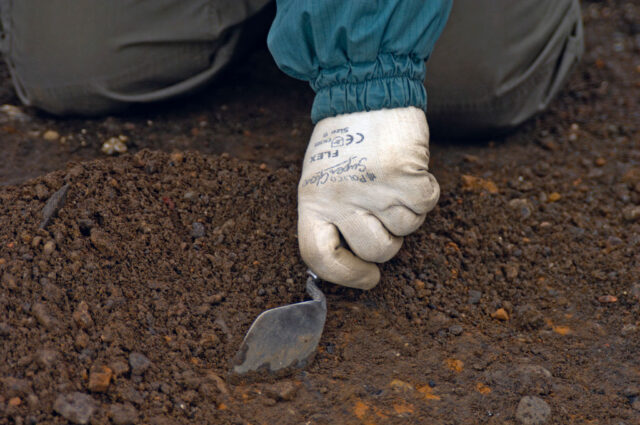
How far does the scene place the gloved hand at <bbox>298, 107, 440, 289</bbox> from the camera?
150 centimetres

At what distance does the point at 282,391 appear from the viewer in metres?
1.33

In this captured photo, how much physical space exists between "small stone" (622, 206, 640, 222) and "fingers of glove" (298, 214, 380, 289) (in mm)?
945

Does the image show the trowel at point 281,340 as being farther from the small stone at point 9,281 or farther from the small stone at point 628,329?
the small stone at point 628,329

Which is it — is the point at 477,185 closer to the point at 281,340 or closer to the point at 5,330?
the point at 281,340

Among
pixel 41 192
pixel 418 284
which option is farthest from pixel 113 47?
pixel 418 284

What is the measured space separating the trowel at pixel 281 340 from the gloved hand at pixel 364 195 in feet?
0.43

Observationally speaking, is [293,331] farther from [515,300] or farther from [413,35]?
[413,35]

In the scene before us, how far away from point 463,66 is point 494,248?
27.0 inches

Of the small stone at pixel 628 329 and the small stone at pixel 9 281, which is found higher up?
the small stone at pixel 9 281

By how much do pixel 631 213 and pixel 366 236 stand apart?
0.99 meters

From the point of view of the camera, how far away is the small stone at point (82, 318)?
4.41 feet

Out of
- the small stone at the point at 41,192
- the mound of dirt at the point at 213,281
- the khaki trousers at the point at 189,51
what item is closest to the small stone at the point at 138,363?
the mound of dirt at the point at 213,281

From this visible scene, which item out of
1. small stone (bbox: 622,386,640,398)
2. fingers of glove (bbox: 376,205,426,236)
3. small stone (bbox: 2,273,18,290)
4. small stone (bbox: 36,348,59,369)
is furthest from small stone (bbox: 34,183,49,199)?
small stone (bbox: 622,386,640,398)

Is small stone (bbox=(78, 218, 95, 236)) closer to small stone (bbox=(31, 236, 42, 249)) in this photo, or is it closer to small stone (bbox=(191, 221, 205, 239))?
small stone (bbox=(31, 236, 42, 249))
